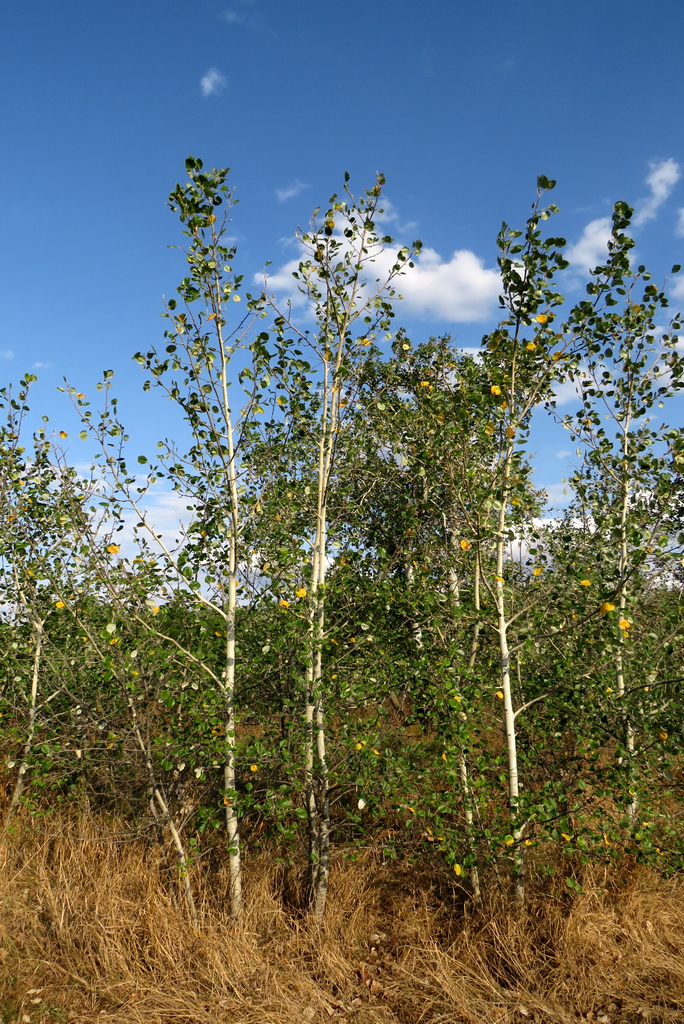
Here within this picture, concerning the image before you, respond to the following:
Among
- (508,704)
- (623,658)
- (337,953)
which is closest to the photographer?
(337,953)

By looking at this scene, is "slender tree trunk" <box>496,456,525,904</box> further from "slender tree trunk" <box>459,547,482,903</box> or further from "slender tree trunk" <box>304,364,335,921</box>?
"slender tree trunk" <box>304,364,335,921</box>

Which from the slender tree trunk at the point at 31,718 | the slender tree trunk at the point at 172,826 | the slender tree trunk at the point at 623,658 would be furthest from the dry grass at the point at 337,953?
the slender tree trunk at the point at 31,718

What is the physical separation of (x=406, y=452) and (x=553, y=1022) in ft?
15.3

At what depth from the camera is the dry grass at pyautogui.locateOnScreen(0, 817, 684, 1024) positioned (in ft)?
12.4

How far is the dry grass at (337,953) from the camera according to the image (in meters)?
3.78

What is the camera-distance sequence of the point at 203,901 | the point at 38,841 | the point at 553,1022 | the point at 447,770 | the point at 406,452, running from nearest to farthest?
the point at 553,1022, the point at 447,770, the point at 203,901, the point at 38,841, the point at 406,452

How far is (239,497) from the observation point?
188 inches

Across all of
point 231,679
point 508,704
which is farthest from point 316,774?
point 508,704

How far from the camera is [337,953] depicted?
4254mm

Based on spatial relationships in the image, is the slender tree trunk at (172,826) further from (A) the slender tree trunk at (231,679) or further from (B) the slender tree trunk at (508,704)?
(B) the slender tree trunk at (508,704)

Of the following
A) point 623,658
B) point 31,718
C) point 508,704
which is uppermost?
point 623,658

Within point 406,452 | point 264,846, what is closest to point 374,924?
point 264,846

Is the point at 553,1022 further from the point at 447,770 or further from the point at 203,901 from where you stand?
the point at 203,901

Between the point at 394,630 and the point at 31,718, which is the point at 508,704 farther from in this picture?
the point at 31,718
